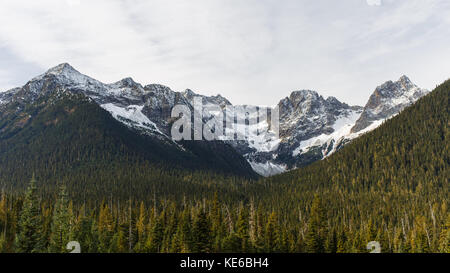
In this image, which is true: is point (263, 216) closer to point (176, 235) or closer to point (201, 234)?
point (201, 234)

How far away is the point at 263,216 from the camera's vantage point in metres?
110

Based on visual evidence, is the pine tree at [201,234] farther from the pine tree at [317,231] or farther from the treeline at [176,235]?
the pine tree at [317,231]

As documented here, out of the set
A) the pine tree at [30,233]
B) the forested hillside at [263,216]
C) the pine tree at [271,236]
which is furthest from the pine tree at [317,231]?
the pine tree at [30,233]

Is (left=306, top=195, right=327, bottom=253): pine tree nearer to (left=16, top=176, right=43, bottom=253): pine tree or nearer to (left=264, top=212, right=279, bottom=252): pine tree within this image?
→ (left=264, top=212, right=279, bottom=252): pine tree

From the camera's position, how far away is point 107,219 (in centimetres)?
10638

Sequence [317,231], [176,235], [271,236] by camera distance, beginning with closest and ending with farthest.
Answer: [176,235] → [271,236] → [317,231]

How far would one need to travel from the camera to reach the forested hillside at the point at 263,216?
267 feet

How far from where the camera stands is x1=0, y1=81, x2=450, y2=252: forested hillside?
81.5 meters

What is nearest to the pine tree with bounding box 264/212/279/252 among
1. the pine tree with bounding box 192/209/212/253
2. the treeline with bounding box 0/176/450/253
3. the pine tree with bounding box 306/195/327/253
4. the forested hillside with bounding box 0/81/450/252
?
the treeline with bounding box 0/176/450/253

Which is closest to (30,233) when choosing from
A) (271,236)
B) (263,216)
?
(271,236)
